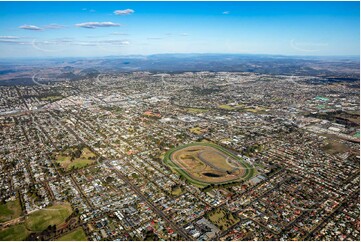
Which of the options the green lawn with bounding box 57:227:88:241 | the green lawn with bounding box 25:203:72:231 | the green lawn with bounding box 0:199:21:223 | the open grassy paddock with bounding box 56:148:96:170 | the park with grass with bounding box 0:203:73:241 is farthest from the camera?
the open grassy paddock with bounding box 56:148:96:170

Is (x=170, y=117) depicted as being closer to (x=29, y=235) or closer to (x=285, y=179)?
(x=285, y=179)

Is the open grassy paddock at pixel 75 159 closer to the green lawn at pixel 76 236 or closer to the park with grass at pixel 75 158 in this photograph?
the park with grass at pixel 75 158

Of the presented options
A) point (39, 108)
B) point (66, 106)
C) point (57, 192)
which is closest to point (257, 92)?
point (66, 106)

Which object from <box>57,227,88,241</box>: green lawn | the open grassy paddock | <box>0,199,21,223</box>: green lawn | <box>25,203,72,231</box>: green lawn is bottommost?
<box>57,227,88,241</box>: green lawn

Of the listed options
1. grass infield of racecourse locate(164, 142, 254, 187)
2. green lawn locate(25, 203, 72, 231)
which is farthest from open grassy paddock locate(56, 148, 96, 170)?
grass infield of racecourse locate(164, 142, 254, 187)

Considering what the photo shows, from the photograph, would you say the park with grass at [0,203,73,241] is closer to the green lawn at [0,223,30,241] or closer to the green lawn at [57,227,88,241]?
the green lawn at [0,223,30,241]

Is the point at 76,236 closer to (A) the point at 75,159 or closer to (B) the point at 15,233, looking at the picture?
(B) the point at 15,233
